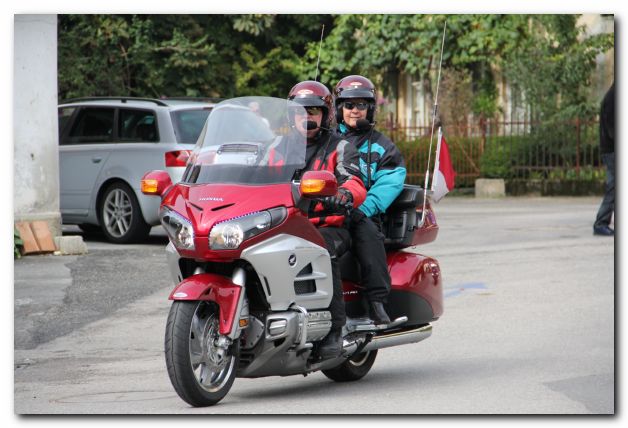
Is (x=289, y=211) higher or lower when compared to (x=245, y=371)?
higher

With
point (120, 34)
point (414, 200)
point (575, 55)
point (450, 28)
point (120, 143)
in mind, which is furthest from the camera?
point (450, 28)

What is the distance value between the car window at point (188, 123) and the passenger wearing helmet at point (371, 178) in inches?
288

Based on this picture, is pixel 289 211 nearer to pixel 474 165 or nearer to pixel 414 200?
pixel 414 200

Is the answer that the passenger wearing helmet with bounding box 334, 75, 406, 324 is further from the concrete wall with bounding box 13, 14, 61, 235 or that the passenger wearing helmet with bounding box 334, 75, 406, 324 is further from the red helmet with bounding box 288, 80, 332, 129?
the concrete wall with bounding box 13, 14, 61, 235

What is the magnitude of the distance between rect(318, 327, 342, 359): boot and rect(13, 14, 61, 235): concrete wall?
22.9 ft

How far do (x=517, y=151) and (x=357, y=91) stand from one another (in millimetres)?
18929

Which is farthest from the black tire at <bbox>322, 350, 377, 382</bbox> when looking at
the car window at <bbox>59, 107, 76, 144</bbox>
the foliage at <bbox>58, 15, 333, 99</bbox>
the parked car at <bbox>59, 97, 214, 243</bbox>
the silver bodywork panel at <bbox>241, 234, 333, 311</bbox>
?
the foliage at <bbox>58, 15, 333, 99</bbox>

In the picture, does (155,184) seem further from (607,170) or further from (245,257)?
(607,170)

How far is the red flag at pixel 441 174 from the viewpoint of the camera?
822 cm

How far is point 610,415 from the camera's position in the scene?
22.1ft

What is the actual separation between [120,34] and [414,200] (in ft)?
52.1

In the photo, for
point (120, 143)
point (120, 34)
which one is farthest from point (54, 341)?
point (120, 34)

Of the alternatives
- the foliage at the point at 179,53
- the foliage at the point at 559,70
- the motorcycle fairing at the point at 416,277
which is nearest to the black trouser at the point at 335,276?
the motorcycle fairing at the point at 416,277

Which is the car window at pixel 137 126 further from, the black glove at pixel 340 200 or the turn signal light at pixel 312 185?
the turn signal light at pixel 312 185
